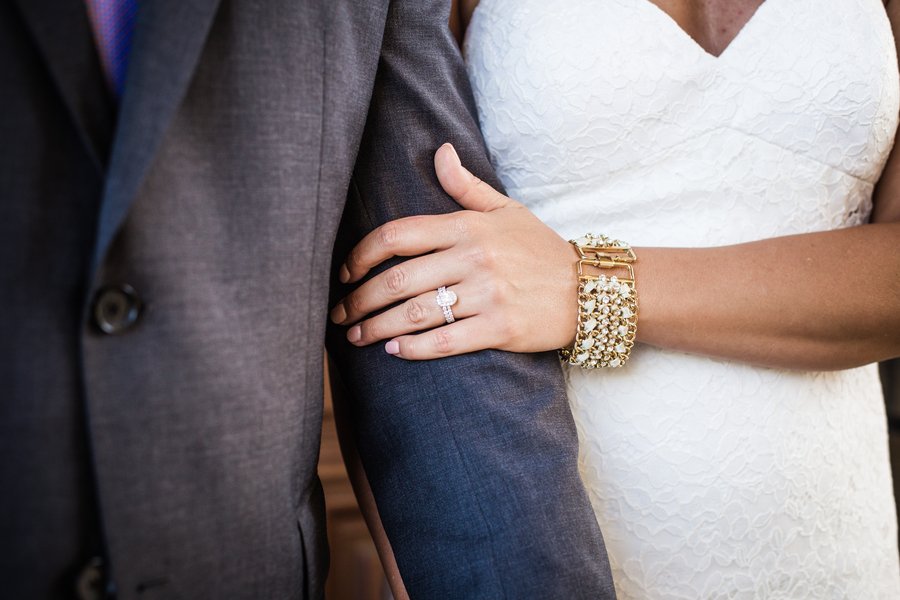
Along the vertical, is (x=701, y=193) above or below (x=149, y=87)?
below

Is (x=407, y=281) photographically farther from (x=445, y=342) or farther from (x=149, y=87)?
(x=149, y=87)

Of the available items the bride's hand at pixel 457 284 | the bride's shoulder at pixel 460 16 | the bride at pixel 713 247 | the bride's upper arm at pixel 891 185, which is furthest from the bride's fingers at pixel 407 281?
the bride's upper arm at pixel 891 185

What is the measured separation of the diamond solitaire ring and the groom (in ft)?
0.20

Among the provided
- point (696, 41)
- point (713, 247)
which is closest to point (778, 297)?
point (713, 247)

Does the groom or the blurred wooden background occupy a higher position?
the groom

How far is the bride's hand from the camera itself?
73cm

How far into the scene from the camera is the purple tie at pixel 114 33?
1.74ft

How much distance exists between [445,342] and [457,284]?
9 cm

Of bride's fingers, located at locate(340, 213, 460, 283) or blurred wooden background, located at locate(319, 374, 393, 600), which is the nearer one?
bride's fingers, located at locate(340, 213, 460, 283)

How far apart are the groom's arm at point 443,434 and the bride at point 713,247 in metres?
0.14

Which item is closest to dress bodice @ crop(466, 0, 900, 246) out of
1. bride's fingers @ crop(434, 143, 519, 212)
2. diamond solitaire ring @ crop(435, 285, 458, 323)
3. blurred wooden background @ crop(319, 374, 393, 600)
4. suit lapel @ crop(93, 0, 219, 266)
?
bride's fingers @ crop(434, 143, 519, 212)

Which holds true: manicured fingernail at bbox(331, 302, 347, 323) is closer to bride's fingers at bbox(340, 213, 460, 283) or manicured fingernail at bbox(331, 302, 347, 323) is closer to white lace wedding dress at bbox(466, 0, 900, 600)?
bride's fingers at bbox(340, 213, 460, 283)

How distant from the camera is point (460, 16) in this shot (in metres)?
1.09

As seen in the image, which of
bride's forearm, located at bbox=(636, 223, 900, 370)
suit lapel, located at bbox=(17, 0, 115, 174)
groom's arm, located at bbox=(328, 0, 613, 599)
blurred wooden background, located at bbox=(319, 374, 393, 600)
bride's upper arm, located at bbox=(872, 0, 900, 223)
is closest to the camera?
suit lapel, located at bbox=(17, 0, 115, 174)
